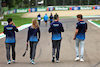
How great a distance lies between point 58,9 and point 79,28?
73.7 m

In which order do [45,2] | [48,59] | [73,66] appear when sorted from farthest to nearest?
[45,2]
[48,59]
[73,66]

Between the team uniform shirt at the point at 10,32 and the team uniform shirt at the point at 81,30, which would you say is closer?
the team uniform shirt at the point at 10,32

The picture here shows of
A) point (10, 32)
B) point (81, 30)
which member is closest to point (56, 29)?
point (81, 30)

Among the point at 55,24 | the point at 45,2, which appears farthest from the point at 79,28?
the point at 45,2

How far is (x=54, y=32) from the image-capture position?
9102mm

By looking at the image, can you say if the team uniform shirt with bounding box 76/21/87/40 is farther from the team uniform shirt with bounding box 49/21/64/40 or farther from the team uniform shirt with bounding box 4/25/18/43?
the team uniform shirt with bounding box 4/25/18/43

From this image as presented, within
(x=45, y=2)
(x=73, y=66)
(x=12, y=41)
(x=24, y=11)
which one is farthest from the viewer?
(x=45, y=2)

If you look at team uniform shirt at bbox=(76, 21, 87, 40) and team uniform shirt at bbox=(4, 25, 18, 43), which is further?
team uniform shirt at bbox=(76, 21, 87, 40)

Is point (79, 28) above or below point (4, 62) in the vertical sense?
above

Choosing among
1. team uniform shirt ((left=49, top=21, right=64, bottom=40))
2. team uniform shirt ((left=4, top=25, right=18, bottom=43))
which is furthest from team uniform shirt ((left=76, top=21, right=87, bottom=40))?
team uniform shirt ((left=4, top=25, right=18, bottom=43))

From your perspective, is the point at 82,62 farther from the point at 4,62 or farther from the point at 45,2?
the point at 45,2

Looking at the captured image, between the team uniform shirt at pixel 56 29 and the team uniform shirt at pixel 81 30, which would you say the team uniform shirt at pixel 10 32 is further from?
the team uniform shirt at pixel 81 30

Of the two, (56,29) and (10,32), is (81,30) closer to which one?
(56,29)

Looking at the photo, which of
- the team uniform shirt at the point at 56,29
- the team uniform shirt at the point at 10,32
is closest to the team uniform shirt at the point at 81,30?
the team uniform shirt at the point at 56,29
